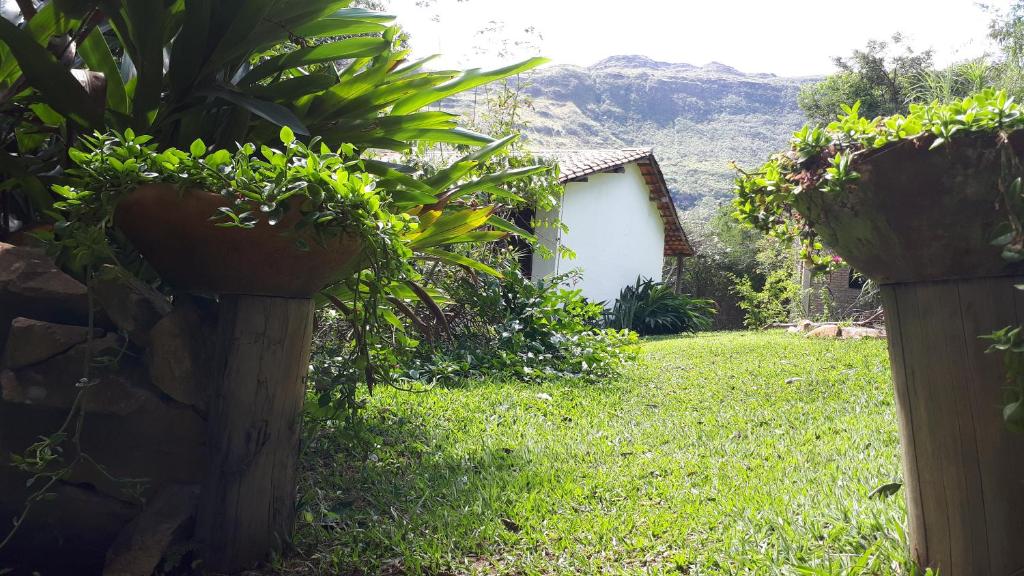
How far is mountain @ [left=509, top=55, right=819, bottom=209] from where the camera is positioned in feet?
266

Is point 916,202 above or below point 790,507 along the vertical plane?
above

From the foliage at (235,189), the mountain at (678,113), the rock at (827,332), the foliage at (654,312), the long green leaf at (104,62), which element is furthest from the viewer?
the mountain at (678,113)

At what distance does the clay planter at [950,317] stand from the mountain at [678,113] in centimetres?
→ 7048

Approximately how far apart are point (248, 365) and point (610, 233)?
52.9ft

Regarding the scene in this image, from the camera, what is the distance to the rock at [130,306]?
235 centimetres

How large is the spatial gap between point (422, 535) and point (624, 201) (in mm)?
16548

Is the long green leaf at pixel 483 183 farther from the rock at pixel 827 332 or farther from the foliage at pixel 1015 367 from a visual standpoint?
the rock at pixel 827 332

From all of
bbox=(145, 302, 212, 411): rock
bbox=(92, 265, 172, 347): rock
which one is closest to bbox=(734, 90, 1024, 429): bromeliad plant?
bbox=(145, 302, 212, 411): rock

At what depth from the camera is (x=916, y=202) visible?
72.7 inches

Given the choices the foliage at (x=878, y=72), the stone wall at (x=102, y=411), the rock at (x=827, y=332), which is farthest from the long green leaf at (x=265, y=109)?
the foliage at (x=878, y=72)

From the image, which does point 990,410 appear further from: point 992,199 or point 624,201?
point 624,201

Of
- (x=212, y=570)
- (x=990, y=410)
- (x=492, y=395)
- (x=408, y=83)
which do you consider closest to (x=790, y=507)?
(x=990, y=410)

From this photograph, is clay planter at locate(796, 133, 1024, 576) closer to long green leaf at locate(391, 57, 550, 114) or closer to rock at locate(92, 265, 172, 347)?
long green leaf at locate(391, 57, 550, 114)

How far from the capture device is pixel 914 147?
5.98ft
